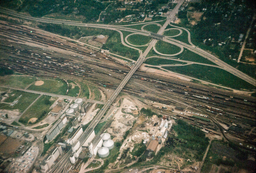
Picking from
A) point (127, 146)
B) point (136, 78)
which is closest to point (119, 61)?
point (136, 78)

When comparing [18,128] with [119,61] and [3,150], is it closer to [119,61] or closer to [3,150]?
[3,150]

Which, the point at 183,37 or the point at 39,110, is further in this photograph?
the point at 183,37

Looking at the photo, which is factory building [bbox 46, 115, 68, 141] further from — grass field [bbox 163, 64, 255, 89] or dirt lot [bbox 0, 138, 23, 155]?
grass field [bbox 163, 64, 255, 89]

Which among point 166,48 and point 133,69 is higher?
point 166,48

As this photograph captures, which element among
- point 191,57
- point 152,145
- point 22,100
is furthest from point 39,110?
point 191,57

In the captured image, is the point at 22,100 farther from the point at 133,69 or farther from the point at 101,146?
the point at 133,69

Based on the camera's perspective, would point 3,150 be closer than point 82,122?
Yes
